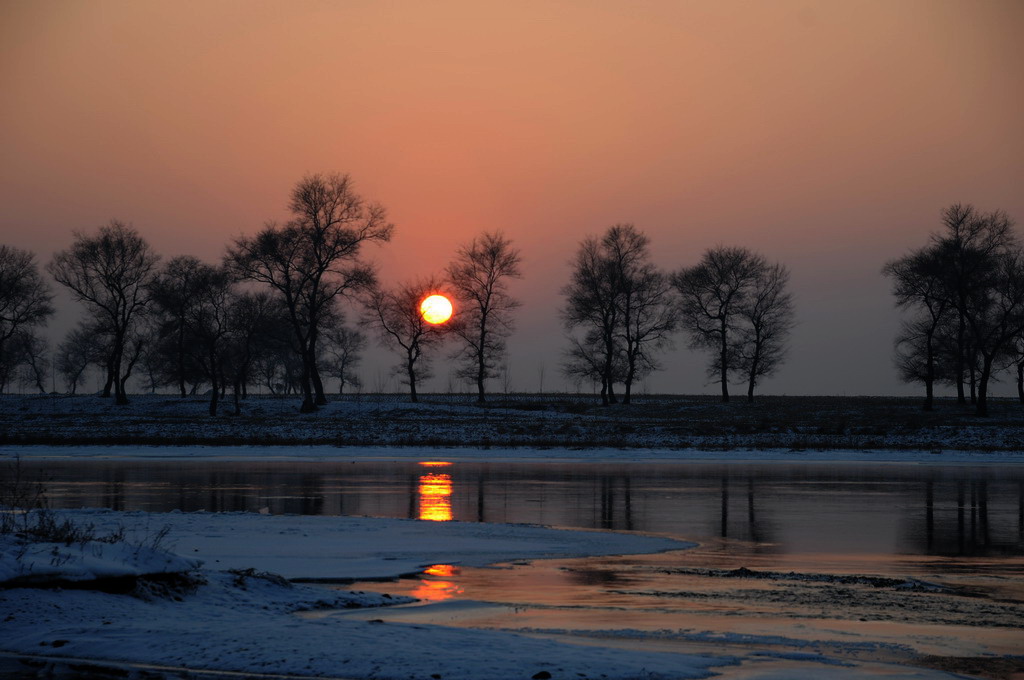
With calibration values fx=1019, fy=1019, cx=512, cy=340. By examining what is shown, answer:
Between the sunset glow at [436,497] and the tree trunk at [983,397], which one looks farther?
the tree trunk at [983,397]

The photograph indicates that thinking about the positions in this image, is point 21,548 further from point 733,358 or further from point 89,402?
point 733,358

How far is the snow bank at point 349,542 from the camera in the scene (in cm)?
1330

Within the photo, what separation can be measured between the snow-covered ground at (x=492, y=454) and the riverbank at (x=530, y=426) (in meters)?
1.73

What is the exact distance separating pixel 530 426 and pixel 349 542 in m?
38.5

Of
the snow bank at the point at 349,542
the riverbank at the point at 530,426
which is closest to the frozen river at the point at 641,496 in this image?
the snow bank at the point at 349,542

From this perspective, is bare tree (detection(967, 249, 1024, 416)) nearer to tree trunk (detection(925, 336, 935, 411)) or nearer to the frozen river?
tree trunk (detection(925, 336, 935, 411))

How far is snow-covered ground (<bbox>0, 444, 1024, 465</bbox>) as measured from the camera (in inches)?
1491

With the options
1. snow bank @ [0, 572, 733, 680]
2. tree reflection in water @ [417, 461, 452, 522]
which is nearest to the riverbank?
tree reflection in water @ [417, 461, 452, 522]

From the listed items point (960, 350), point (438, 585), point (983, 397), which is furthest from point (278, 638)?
point (960, 350)

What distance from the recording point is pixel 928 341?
73062 mm

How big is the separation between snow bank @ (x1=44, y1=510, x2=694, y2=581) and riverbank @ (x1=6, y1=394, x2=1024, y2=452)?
90.2 ft

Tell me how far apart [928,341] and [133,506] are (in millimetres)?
65023

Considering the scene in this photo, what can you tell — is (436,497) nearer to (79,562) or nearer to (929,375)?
(79,562)

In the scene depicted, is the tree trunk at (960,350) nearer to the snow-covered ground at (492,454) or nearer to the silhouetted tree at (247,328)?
the snow-covered ground at (492,454)
